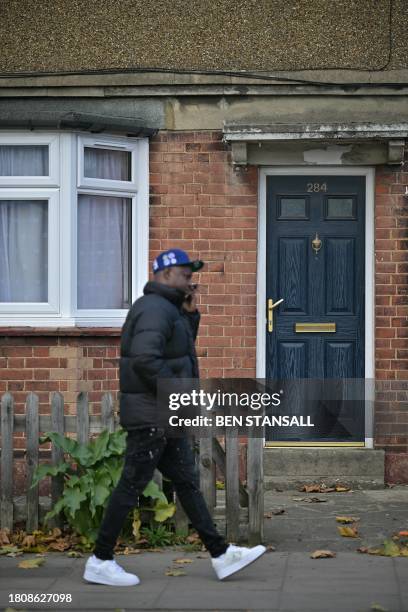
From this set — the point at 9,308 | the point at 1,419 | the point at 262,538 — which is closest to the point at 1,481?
the point at 1,419

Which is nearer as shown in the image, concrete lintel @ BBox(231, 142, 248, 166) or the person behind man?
the person behind man

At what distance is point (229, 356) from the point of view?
10117 millimetres

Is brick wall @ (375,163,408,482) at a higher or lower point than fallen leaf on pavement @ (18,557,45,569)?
higher

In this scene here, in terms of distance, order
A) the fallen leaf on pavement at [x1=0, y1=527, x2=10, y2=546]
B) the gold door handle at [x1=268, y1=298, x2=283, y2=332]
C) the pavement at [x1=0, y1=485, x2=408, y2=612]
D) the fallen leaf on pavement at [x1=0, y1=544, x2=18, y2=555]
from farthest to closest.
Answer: the gold door handle at [x1=268, y1=298, x2=283, y2=332] < the fallen leaf on pavement at [x1=0, y1=527, x2=10, y2=546] < the fallen leaf on pavement at [x1=0, y1=544, x2=18, y2=555] < the pavement at [x1=0, y1=485, x2=408, y2=612]

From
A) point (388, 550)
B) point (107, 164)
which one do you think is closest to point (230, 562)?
point (388, 550)

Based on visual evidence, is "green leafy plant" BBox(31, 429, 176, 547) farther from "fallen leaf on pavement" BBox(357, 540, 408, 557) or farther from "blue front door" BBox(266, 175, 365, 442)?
"blue front door" BBox(266, 175, 365, 442)

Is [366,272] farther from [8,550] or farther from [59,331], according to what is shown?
[8,550]

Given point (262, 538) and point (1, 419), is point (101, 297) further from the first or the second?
point (262, 538)

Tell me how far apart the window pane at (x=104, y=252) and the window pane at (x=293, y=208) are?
4.63 feet

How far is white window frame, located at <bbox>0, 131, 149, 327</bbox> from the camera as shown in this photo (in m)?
10.0

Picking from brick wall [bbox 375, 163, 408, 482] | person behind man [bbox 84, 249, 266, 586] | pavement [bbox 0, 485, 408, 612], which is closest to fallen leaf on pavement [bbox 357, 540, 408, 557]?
pavement [bbox 0, 485, 408, 612]

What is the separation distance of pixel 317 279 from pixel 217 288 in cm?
92

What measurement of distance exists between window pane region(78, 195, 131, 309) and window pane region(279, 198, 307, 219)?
1411 mm

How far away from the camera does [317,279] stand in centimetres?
1023
